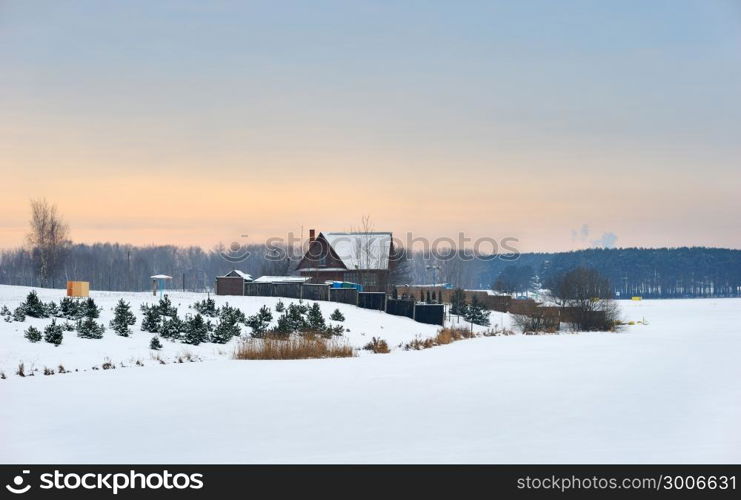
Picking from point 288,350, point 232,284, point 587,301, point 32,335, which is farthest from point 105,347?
point 587,301

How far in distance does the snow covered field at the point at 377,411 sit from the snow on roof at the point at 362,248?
41460mm

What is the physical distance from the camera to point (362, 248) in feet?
212

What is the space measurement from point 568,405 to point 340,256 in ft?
169

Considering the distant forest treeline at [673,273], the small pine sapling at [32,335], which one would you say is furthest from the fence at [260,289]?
the distant forest treeline at [673,273]

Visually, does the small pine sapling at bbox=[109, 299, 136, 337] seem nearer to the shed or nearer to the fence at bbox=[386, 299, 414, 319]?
the fence at bbox=[386, 299, 414, 319]

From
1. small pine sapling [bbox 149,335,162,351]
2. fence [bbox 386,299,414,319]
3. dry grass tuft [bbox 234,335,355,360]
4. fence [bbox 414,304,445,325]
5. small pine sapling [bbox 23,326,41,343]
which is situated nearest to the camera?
dry grass tuft [bbox 234,335,355,360]

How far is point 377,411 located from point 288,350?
10142 mm

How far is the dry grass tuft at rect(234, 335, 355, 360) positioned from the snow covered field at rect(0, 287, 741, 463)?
2.55 ft

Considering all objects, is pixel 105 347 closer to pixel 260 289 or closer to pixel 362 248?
pixel 260 289

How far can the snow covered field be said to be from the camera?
32.0 ft

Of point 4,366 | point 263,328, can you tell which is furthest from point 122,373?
point 263,328

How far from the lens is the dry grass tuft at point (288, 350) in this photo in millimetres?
22344

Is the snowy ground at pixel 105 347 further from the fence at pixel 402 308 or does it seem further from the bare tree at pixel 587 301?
the bare tree at pixel 587 301

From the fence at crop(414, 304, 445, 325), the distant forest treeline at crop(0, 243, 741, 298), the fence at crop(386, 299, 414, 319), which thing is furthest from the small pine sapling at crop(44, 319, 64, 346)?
the distant forest treeline at crop(0, 243, 741, 298)
